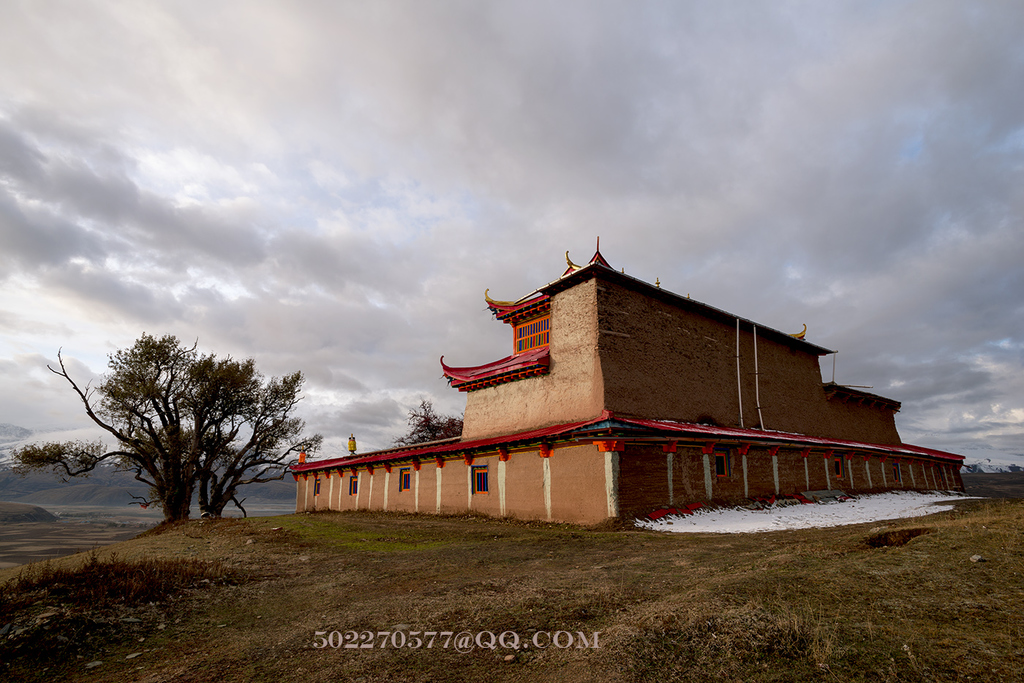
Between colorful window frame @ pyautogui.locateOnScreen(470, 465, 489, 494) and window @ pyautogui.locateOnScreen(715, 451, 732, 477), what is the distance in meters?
9.31

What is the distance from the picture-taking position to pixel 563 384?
21094mm

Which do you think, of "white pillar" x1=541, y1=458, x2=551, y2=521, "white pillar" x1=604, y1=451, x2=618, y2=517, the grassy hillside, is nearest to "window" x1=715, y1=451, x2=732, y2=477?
"white pillar" x1=604, y1=451, x2=618, y2=517

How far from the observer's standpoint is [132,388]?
98.2 feet

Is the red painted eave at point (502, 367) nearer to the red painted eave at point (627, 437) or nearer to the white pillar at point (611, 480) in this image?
the red painted eave at point (627, 437)

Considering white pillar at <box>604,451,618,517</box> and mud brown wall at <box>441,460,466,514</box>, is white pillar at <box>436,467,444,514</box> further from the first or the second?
white pillar at <box>604,451,618,517</box>

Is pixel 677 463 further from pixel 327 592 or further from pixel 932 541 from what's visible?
pixel 327 592

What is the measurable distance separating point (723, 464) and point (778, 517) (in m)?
2.84

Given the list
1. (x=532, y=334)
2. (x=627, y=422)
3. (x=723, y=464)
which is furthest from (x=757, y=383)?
(x=627, y=422)

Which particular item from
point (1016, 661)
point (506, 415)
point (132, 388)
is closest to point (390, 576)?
point (1016, 661)

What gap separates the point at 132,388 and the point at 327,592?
29517 mm

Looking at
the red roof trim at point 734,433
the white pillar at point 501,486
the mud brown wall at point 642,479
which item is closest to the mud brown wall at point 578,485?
the mud brown wall at point 642,479

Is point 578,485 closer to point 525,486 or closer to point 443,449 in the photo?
point 525,486

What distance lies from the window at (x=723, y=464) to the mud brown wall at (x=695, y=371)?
2.87 metres

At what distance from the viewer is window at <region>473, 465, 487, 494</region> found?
68.9 ft
